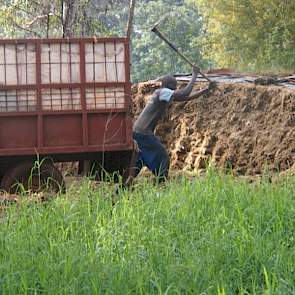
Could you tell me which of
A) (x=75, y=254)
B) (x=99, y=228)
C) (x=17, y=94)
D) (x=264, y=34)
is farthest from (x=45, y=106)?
(x=264, y=34)

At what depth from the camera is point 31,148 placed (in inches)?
341

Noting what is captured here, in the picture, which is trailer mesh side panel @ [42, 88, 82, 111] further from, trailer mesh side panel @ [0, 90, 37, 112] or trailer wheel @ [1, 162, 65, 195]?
trailer wheel @ [1, 162, 65, 195]

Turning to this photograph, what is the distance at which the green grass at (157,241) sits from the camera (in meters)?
4.61

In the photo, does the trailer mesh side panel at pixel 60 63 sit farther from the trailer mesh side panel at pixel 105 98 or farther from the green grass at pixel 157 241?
the green grass at pixel 157 241

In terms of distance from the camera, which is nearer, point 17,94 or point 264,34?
point 17,94

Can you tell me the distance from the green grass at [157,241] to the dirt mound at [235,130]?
11.2ft

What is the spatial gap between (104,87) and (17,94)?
100 centimetres

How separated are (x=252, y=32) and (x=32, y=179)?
15.9 metres

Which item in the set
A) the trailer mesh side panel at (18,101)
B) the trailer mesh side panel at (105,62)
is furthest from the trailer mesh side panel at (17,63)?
the trailer mesh side panel at (105,62)

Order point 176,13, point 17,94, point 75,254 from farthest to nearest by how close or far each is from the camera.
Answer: point 176,13 → point 17,94 → point 75,254

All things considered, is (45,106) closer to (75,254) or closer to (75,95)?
(75,95)

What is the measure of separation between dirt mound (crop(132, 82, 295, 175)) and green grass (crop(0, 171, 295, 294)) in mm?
3428

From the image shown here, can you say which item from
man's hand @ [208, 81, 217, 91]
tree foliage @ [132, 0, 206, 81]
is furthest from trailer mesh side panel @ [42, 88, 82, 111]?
tree foliage @ [132, 0, 206, 81]

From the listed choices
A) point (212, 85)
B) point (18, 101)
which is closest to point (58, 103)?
point (18, 101)
